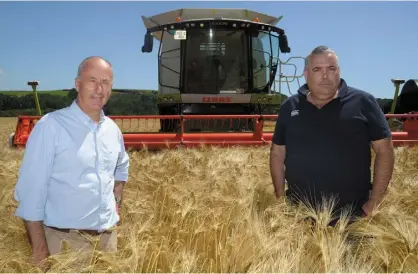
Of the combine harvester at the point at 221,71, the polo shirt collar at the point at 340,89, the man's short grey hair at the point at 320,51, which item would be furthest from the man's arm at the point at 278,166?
the combine harvester at the point at 221,71

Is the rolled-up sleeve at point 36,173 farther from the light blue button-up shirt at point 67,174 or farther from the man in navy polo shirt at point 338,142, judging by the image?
the man in navy polo shirt at point 338,142

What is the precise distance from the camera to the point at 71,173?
1.75 meters

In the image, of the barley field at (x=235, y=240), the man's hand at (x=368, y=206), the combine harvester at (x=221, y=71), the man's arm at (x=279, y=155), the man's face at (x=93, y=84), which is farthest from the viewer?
the combine harvester at (x=221, y=71)

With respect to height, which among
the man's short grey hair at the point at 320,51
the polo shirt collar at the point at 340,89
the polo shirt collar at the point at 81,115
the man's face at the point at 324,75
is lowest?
the polo shirt collar at the point at 81,115

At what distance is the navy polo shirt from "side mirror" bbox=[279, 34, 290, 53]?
618 cm

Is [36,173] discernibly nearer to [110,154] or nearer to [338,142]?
[110,154]

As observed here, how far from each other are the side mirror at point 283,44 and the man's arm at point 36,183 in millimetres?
7362

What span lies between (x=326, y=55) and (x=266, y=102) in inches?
247

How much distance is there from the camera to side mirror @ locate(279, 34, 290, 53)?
27.7 ft

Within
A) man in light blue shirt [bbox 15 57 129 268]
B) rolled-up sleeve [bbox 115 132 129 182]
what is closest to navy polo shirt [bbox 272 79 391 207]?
rolled-up sleeve [bbox 115 132 129 182]

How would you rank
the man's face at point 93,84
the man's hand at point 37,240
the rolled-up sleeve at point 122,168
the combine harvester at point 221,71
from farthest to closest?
the combine harvester at point 221,71 → the rolled-up sleeve at point 122,168 → the man's face at point 93,84 → the man's hand at point 37,240

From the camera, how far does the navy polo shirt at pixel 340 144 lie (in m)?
2.39

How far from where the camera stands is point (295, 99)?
262 cm

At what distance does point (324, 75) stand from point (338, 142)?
0.41 metres
